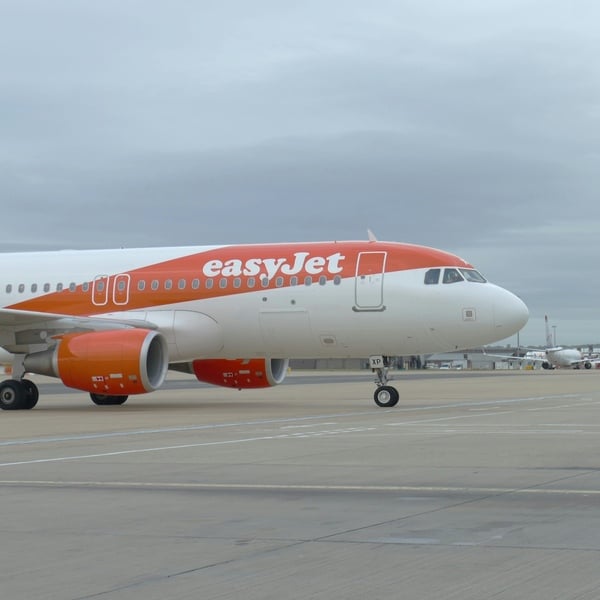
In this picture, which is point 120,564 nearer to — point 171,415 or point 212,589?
point 212,589

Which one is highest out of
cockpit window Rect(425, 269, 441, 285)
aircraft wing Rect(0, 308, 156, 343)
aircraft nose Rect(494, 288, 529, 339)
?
cockpit window Rect(425, 269, 441, 285)

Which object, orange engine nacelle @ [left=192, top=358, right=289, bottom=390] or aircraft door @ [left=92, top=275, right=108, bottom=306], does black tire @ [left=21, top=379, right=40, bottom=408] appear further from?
orange engine nacelle @ [left=192, top=358, right=289, bottom=390]

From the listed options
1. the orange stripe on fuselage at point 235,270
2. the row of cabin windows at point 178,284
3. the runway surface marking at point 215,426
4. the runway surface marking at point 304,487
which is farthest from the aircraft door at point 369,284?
the runway surface marking at point 304,487

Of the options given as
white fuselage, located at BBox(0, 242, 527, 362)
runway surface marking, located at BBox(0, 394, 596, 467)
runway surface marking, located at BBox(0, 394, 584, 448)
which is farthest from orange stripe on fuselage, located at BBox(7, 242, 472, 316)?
runway surface marking, located at BBox(0, 394, 596, 467)

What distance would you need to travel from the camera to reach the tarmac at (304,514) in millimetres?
5957

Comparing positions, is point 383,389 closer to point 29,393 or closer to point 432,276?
point 432,276

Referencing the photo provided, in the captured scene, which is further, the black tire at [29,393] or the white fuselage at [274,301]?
the black tire at [29,393]

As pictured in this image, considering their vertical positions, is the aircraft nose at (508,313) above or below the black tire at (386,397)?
above

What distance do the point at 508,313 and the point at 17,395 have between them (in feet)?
38.3

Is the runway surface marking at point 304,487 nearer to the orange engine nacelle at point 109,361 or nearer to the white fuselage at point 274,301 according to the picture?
the orange engine nacelle at point 109,361

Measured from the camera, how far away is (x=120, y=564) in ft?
21.4

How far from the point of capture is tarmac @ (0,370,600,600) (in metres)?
5.96

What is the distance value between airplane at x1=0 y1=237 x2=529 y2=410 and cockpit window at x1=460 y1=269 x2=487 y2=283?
0.05 metres

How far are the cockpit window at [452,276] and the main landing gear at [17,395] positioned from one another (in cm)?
1014
